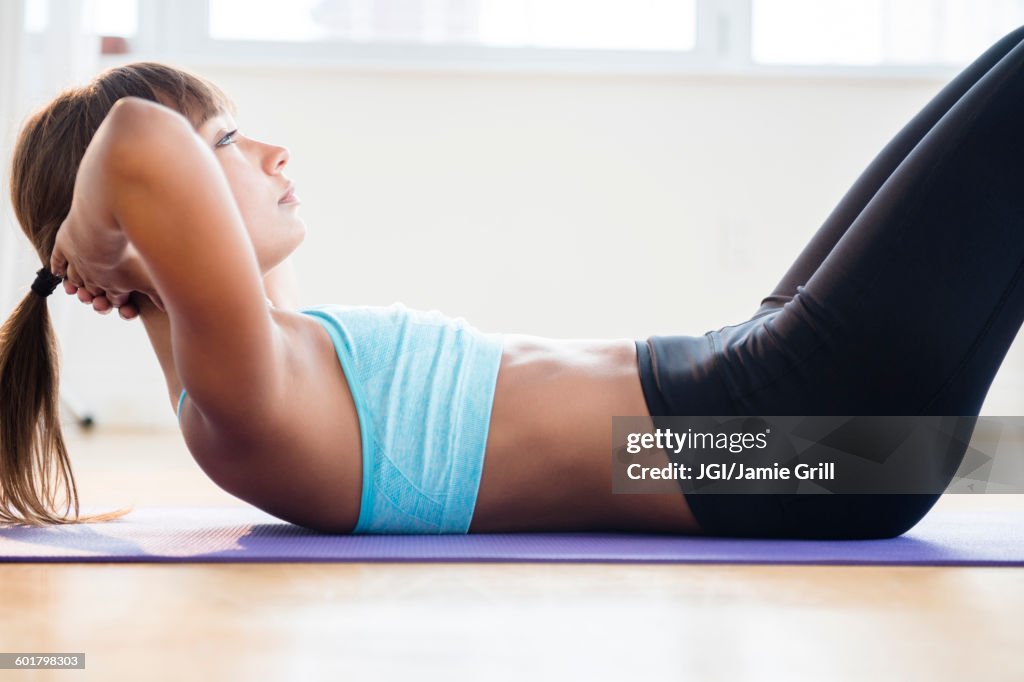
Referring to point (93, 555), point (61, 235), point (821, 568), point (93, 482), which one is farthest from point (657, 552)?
point (93, 482)

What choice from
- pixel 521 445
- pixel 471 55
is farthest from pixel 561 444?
pixel 471 55

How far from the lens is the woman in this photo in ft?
3.67

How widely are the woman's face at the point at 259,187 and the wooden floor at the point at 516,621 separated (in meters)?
0.38

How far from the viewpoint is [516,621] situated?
0.85 metres

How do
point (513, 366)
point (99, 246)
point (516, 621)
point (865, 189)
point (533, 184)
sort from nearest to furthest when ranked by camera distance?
point (516, 621) < point (99, 246) < point (513, 366) < point (865, 189) < point (533, 184)

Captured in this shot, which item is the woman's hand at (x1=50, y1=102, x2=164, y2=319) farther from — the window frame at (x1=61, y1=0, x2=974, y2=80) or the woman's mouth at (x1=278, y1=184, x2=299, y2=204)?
the window frame at (x1=61, y1=0, x2=974, y2=80)

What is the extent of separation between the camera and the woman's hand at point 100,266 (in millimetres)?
1065

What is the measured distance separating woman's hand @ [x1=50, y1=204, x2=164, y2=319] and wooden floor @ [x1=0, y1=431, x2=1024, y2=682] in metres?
0.31

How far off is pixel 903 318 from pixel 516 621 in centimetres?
56

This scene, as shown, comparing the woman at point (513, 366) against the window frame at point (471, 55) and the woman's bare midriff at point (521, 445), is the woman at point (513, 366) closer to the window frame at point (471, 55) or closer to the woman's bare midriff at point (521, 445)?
the woman's bare midriff at point (521, 445)

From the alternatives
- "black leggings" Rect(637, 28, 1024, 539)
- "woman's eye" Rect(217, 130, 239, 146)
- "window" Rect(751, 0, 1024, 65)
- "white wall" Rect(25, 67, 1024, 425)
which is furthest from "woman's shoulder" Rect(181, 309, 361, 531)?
"window" Rect(751, 0, 1024, 65)

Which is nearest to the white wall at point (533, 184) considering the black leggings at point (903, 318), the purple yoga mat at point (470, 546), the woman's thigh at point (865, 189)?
the woman's thigh at point (865, 189)

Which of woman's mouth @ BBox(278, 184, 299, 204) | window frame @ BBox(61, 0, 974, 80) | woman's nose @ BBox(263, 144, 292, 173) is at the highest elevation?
window frame @ BBox(61, 0, 974, 80)

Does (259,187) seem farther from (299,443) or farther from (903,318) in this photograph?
(903,318)
